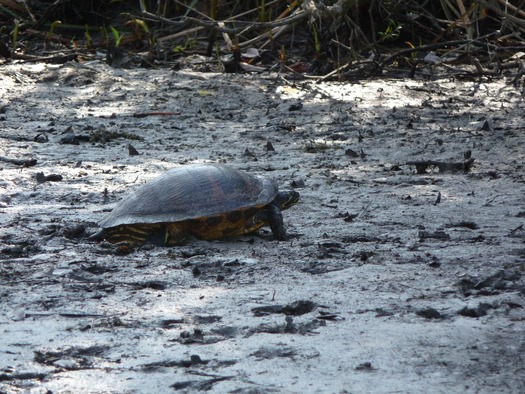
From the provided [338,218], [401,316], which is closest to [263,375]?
[401,316]

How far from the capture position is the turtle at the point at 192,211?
406cm

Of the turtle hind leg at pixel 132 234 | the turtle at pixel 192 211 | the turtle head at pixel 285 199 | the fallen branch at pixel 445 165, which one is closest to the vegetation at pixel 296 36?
the fallen branch at pixel 445 165

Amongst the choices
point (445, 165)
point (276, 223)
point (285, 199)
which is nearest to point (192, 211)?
point (276, 223)

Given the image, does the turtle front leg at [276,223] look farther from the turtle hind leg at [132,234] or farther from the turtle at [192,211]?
the turtle hind leg at [132,234]

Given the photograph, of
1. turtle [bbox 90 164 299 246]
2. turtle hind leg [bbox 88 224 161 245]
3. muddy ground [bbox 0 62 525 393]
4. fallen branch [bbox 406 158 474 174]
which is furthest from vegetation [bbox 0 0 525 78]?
turtle hind leg [bbox 88 224 161 245]

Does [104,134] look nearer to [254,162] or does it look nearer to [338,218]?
[254,162]

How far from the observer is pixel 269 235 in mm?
4367

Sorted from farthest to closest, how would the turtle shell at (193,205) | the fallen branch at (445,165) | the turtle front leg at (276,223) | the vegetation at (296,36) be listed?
the vegetation at (296,36)
the fallen branch at (445,165)
the turtle front leg at (276,223)
the turtle shell at (193,205)

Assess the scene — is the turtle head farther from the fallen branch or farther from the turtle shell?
the fallen branch

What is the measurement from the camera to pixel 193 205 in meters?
4.08

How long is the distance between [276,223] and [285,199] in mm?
310

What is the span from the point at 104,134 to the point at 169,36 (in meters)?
2.94

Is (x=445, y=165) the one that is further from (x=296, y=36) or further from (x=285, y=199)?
(x=296, y=36)

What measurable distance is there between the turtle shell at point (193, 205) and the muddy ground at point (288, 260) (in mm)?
109
